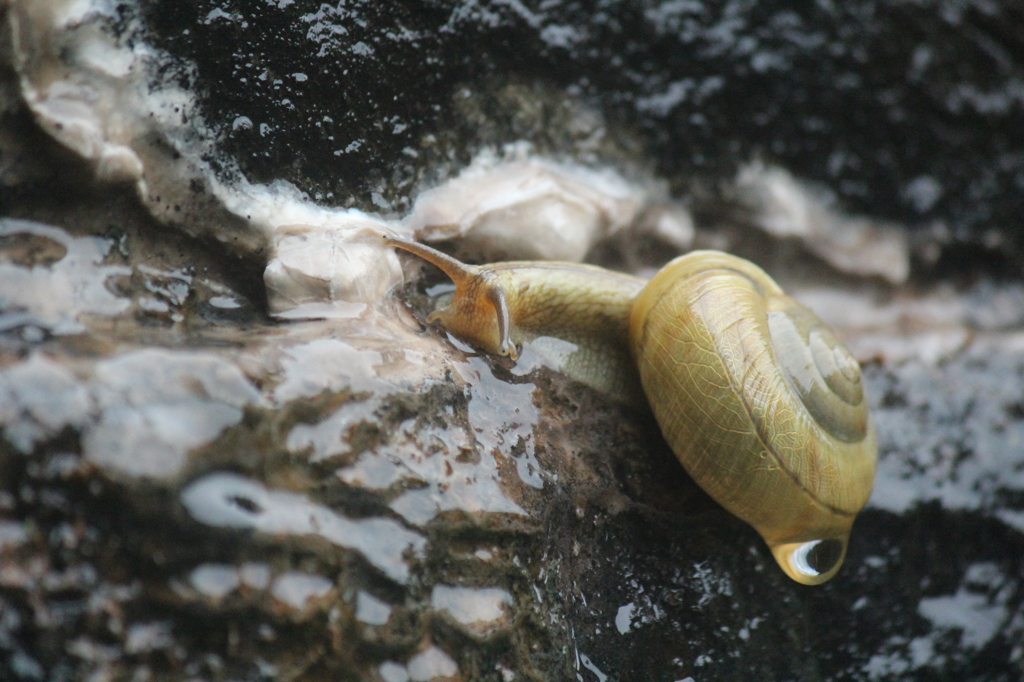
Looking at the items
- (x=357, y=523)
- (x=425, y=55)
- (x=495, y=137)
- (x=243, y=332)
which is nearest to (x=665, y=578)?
(x=357, y=523)

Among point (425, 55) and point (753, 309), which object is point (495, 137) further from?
point (753, 309)

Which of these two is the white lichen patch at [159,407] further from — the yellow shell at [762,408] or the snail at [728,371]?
the yellow shell at [762,408]

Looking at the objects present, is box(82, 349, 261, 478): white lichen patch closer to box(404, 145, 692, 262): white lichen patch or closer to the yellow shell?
box(404, 145, 692, 262): white lichen patch

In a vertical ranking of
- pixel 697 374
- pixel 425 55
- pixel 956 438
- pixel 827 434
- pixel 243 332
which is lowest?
pixel 956 438

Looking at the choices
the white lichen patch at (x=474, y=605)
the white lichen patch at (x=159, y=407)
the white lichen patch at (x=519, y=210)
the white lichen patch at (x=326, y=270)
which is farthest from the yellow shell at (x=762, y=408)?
the white lichen patch at (x=159, y=407)

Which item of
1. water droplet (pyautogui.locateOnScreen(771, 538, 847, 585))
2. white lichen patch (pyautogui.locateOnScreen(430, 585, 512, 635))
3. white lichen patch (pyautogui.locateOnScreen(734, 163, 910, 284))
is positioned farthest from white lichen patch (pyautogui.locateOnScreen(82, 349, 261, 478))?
white lichen patch (pyautogui.locateOnScreen(734, 163, 910, 284))

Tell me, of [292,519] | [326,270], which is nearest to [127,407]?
[292,519]

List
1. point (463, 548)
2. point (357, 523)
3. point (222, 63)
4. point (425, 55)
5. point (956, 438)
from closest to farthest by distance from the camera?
point (357, 523), point (463, 548), point (222, 63), point (425, 55), point (956, 438)
